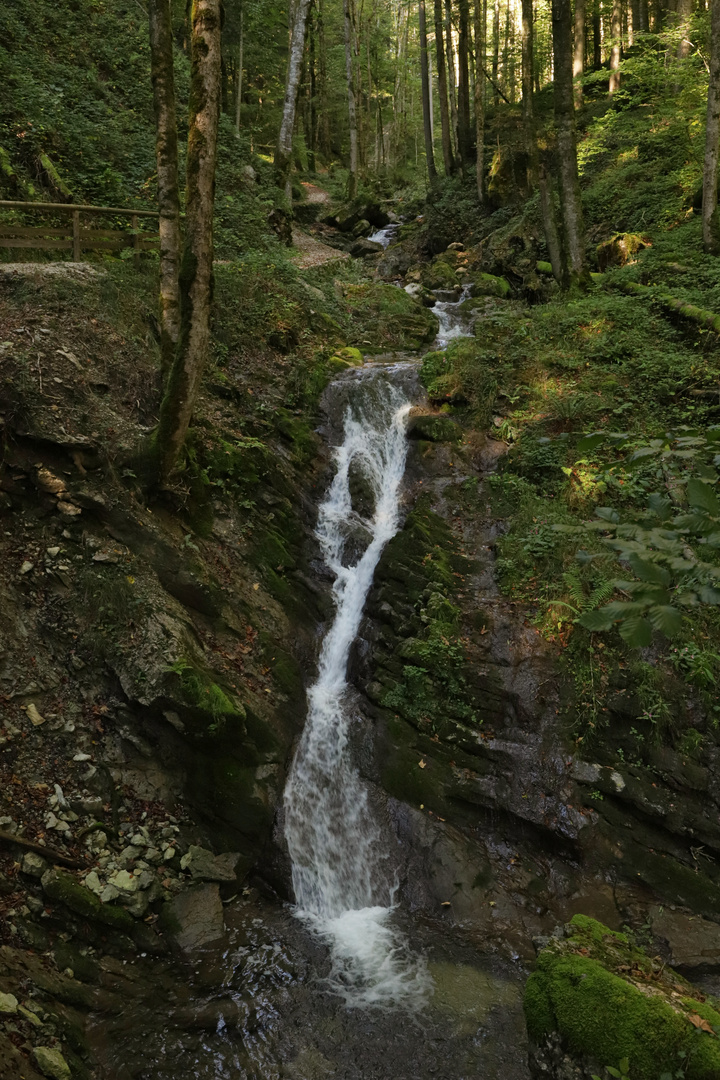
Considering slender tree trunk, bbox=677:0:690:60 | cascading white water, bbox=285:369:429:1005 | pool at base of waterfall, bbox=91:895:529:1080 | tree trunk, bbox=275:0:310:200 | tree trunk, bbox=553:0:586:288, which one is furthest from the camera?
tree trunk, bbox=275:0:310:200

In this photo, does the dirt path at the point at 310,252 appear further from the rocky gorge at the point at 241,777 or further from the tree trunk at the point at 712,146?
the rocky gorge at the point at 241,777

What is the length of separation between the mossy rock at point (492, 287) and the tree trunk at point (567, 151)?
3108mm

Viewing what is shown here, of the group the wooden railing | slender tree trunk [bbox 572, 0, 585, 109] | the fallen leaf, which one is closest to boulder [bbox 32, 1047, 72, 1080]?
the fallen leaf

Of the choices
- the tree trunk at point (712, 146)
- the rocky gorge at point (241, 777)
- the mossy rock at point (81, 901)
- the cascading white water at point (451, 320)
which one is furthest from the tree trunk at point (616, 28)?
the mossy rock at point (81, 901)

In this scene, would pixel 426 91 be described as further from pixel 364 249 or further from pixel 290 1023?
pixel 290 1023

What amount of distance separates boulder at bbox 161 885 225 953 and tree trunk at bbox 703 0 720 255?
15.0 meters

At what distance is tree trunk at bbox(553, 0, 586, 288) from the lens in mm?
12289

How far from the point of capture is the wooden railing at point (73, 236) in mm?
9891

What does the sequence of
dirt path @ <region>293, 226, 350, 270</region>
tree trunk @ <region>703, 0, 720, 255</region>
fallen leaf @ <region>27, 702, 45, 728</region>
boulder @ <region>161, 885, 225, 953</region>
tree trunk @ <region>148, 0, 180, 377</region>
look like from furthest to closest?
dirt path @ <region>293, 226, 350, 270</region> → tree trunk @ <region>703, 0, 720, 255</region> → tree trunk @ <region>148, 0, 180, 377</region> → fallen leaf @ <region>27, 702, 45, 728</region> → boulder @ <region>161, 885, 225, 953</region>

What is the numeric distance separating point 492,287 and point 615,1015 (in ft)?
57.2

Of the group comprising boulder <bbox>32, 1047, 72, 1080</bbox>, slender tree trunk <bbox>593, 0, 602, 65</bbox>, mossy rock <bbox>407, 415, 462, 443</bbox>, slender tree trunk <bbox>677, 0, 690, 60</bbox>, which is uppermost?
slender tree trunk <bbox>593, 0, 602, 65</bbox>

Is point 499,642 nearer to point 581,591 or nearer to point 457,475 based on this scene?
point 581,591

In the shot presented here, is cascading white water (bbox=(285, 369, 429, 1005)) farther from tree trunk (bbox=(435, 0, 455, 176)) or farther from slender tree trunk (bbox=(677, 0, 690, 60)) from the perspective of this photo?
tree trunk (bbox=(435, 0, 455, 176))

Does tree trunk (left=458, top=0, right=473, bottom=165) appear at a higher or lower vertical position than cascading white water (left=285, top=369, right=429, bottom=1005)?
higher
